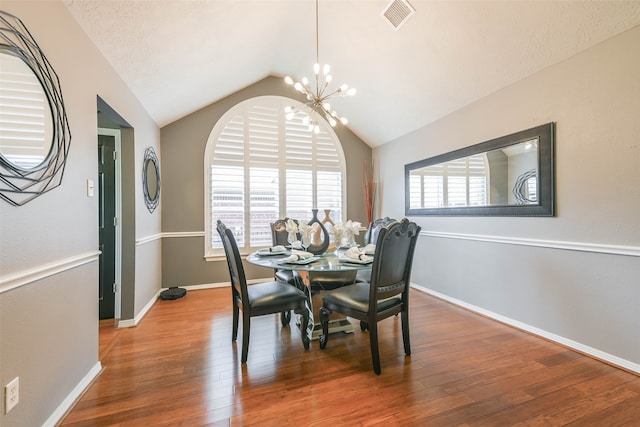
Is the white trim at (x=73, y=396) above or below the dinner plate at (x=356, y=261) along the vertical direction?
below

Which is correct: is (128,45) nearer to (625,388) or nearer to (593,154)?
(593,154)

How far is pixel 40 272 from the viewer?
1320 mm

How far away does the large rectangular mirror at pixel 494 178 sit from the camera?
7.87 feet

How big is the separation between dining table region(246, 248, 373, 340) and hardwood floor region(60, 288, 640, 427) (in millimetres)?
138

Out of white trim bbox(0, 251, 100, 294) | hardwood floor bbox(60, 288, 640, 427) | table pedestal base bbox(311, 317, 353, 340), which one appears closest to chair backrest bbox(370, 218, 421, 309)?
hardwood floor bbox(60, 288, 640, 427)

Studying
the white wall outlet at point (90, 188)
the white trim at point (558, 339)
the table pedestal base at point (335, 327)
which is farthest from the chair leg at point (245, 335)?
the white trim at point (558, 339)

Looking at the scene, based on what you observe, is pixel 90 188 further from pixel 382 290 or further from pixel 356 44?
pixel 356 44

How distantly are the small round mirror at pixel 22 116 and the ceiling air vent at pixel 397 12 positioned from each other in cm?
276

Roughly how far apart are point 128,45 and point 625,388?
14.3 ft

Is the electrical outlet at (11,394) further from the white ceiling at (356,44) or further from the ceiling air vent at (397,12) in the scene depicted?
the ceiling air vent at (397,12)

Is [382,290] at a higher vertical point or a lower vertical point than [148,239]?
lower

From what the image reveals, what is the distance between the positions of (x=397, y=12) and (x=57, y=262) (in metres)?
3.34

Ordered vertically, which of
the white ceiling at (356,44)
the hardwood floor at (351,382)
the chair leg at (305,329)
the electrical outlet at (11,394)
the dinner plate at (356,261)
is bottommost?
the hardwood floor at (351,382)

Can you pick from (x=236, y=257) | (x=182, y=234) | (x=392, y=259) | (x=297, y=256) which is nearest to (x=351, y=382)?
(x=392, y=259)
